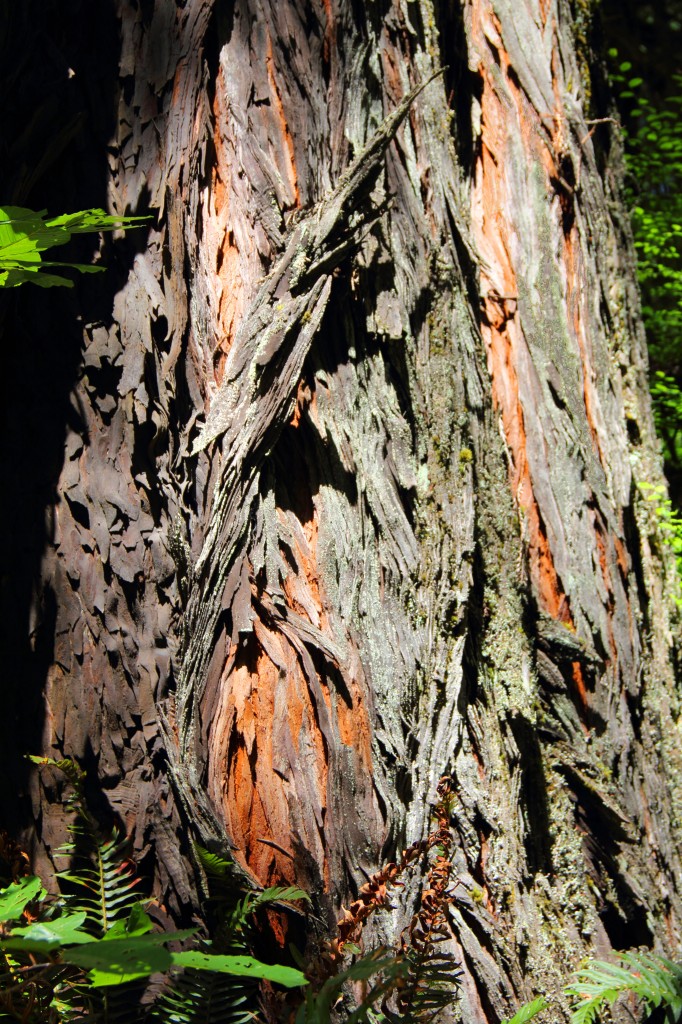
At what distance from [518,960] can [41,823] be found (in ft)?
4.31

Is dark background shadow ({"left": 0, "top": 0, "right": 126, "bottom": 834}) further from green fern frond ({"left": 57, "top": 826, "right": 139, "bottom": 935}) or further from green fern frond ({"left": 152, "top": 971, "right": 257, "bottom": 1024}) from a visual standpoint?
green fern frond ({"left": 152, "top": 971, "right": 257, "bottom": 1024})

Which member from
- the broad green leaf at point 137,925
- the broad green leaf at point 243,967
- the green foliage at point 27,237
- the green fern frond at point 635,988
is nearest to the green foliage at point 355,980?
the broad green leaf at point 243,967

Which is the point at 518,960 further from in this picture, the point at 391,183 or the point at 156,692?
the point at 391,183

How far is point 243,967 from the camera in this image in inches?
50.2

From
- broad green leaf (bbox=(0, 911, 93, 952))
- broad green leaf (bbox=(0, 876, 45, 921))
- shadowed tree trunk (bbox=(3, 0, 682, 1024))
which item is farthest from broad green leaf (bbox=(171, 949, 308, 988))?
shadowed tree trunk (bbox=(3, 0, 682, 1024))

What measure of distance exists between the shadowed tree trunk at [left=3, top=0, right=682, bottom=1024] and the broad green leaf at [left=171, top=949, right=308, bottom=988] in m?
0.45

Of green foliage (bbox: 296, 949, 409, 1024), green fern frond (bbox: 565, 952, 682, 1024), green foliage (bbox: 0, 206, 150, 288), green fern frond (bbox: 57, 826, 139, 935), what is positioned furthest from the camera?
green fern frond (bbox: 565, 952, 682, 1024)

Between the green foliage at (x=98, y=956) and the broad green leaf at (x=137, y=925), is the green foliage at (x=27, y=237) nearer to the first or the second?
the green foliage at (x=98, y=956)

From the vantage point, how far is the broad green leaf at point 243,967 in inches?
47.7

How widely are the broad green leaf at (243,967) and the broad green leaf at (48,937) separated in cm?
17

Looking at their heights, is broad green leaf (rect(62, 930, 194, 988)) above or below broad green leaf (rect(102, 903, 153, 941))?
above

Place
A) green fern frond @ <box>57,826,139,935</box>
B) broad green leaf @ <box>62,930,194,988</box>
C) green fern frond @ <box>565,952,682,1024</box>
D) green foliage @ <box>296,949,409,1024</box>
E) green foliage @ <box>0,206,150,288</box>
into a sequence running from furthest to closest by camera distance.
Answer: green fern frond @ <box>565,952,682,1024</box>
green fern frond @ <box>57,826,139,935</box>
green foliage @ <box>0,206,150,288</box>
green foliage @ <box>296,949,409,1024</box>
broad green leaf @ <box>62,930,194,988</box>

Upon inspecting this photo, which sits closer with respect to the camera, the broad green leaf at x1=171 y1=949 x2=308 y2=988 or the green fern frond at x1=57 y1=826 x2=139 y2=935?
the broad green leaf at x1=171 y1=949 x2=308 y2=988

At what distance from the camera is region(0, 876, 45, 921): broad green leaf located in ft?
4.35
